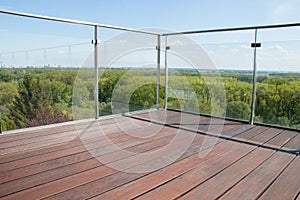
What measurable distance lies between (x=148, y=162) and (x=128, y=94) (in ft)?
5.56

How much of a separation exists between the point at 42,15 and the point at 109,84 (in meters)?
1.13

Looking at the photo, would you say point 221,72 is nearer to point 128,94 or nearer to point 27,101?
point 128,94

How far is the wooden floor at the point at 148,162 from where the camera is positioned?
4.85 ft

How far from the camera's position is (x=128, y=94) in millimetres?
3506

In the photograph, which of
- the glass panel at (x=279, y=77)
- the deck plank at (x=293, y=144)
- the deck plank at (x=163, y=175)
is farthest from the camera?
the glass panel at (x=279, y=77)

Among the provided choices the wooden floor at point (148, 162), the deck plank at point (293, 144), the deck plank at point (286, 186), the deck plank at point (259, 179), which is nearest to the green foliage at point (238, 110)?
the wooden floor at point (148, 162)

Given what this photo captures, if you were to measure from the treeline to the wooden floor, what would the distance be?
0.20 m

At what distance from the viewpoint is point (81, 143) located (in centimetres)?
234

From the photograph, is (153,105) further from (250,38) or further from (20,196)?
(20,196)

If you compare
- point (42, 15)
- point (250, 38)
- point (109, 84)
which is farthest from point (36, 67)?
point (250, 38)

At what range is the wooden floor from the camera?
4.85 ft

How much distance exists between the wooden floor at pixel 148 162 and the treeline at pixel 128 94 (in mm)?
201

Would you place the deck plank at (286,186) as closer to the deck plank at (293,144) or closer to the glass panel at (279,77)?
the deck plank at (293,144)

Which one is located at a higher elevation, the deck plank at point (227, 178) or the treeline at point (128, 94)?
the treeline at point (128, 94)
